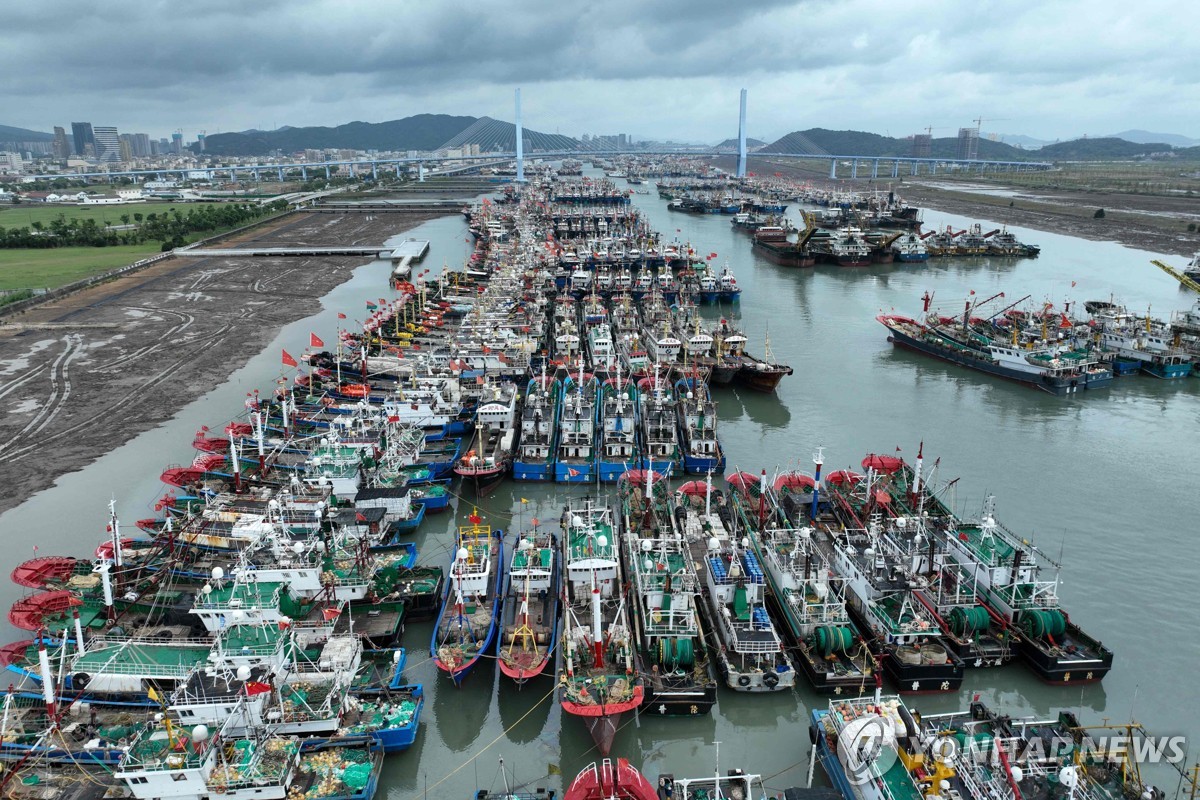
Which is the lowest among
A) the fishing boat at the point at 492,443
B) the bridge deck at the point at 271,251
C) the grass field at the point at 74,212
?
the fishing boat at the point at 492,443

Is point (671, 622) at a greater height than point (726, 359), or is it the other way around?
point (726, 359)

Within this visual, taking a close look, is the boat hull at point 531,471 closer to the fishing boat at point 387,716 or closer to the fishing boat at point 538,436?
the fishing boat at point 538,436

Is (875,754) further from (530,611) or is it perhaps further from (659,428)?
(659,428)

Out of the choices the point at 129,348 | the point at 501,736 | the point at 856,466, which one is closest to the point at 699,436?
the point at 856,466

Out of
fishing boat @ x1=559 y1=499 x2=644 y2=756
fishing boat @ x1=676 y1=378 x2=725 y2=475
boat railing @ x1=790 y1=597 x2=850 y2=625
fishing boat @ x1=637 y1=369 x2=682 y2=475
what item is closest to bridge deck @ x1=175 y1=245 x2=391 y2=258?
fishing boat @ x1=637 y1=369 x2=682 y2=475

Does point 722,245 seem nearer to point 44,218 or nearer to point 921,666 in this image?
point 921,666

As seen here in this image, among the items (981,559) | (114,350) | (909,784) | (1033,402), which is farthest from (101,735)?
(1033,402)

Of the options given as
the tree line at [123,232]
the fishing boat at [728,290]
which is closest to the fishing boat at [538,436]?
the fishing boat at [728,290]
